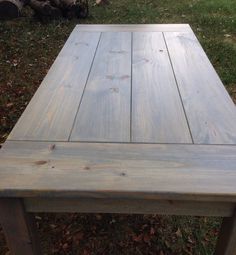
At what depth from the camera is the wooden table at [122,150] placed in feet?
3.49

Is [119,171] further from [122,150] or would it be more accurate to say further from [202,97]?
[202,97]

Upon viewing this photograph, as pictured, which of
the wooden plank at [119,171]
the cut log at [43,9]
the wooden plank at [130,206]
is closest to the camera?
the wooden plank at [119,171]

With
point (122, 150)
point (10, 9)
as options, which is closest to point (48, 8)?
point (10, 9)

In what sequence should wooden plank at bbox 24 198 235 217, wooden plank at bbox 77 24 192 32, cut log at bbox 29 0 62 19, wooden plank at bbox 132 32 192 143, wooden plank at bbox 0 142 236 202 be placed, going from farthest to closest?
cut log at bbox 29 0 62 19
wooden plank at bbox 77 24 192 32
wooden plank at bbox 132 32 192 143
wooden plank at bbox 24 198 235 217
wooden plank at bbox 0 142 236 202

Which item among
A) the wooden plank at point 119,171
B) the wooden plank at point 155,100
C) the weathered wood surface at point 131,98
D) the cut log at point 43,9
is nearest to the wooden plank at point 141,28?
the weathered wood surface at point 131,98

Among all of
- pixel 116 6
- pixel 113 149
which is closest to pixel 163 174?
pixel 113 149

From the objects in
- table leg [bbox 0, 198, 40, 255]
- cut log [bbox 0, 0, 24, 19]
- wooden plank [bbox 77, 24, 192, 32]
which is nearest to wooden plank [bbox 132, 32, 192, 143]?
wooden plank [bbox 77, 24, 192, 32]

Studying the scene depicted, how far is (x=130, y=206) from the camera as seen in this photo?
45.9 inches

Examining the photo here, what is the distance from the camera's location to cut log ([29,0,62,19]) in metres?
4.97

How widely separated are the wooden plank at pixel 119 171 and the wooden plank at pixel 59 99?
9 cm

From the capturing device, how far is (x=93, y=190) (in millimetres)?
1044

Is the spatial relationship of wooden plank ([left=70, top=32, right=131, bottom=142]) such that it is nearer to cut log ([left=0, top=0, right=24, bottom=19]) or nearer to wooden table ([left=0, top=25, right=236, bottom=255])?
wooden table ([left=0, top=25, right=236, bottom=255])

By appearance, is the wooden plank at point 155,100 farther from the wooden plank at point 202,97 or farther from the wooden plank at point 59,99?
the wooden plank at point 59,99

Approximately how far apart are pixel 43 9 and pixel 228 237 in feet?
15.0
